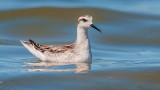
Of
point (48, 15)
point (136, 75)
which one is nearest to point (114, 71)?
point (136, 75)

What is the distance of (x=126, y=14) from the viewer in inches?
976

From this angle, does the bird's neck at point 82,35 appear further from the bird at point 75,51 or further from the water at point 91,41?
the water at point 91,41

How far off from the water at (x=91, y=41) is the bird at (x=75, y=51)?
8.6 inches

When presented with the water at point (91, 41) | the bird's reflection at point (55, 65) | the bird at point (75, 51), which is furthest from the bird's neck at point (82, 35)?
the bird's reflection at point (55, 65)

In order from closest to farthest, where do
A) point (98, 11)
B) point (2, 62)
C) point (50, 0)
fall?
point (2, 62)
point (98, 11)
point (50, 0)

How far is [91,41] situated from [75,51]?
4064 millimetres

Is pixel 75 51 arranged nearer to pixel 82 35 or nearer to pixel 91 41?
pixel 82 35

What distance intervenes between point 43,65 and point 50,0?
984 centimetres

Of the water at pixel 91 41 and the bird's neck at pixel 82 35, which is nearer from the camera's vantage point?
the water at pixel 91 41

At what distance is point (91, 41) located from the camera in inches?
851

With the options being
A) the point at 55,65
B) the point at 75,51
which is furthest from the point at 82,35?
the point at 55,65

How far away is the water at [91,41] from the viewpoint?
50.1ft

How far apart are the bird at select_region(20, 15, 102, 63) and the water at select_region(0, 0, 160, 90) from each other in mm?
219

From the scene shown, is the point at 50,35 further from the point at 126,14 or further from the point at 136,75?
the point at 136,75
